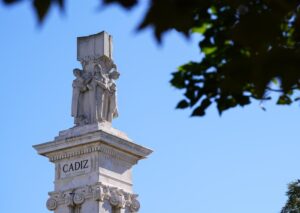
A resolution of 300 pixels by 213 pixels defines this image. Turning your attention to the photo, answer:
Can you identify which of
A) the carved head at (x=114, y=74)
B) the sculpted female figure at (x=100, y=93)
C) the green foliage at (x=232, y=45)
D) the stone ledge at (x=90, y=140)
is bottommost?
the green foliage at (x=232, y=45)

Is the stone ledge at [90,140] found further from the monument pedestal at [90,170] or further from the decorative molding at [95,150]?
the decorative molding at [95,150]

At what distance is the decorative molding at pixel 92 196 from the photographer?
1792cm

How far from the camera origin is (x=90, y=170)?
1822 centimetres

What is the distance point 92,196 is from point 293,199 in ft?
48.7

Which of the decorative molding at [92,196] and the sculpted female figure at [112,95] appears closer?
the decorative molding at [92,196]

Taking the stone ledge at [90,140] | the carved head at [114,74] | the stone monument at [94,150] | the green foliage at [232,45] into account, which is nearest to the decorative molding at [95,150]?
the stone monument at [94,150]

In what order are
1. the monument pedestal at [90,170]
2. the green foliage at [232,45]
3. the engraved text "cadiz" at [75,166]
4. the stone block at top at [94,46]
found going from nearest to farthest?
1. the green foliage at [232,45]
2. the monument pedestal at [90,170]
3. the engraved text "cadiz" at [75,166]
4. the stone block at top at [94,46]

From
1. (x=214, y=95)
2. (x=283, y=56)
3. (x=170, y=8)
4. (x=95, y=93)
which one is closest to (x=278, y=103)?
(x=214, y=95)

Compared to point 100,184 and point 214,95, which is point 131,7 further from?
point 100,184

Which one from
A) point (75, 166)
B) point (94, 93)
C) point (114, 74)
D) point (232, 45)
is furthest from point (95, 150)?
point (232, 45)

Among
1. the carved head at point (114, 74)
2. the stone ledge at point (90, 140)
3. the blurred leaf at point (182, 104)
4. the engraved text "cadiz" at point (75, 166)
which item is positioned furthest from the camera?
the carved head at point (114, 74)

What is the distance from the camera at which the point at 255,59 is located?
358 cm

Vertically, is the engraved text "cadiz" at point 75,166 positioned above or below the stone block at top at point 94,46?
below

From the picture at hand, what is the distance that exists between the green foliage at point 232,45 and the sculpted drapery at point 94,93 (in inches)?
508
